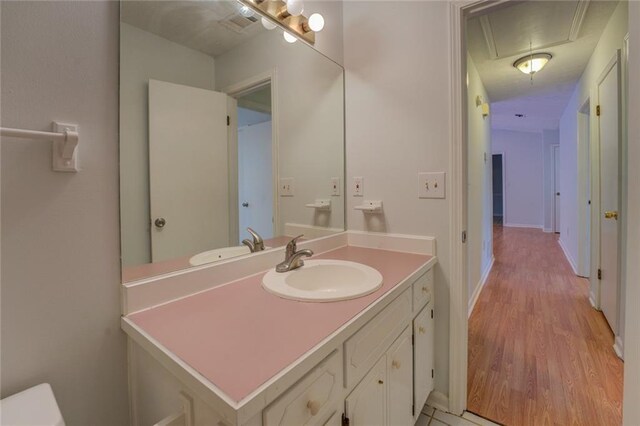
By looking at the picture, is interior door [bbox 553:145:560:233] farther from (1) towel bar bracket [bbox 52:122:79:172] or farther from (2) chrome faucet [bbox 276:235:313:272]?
(1) towel bar bracket [bbox 52:122:79:172]

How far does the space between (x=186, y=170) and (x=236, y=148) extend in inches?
9.5

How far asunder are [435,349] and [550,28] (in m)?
2.50

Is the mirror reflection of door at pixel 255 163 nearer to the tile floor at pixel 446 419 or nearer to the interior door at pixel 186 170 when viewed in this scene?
the interior door at pixel 186 170

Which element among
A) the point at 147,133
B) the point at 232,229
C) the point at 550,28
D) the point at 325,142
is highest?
the point at 550,28

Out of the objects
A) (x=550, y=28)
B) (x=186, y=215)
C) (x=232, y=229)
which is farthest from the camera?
(x=550, y=28)

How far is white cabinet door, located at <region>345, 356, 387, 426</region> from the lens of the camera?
2.64 ft

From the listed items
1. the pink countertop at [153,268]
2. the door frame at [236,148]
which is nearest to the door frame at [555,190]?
the door frame at [236,148]

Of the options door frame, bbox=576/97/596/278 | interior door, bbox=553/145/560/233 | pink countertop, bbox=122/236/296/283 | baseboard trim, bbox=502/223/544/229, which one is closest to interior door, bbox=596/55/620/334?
door frame, bbox=576/97/596/278

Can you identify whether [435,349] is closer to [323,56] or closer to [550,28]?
[323,56]

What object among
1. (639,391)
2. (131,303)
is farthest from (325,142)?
(639,391)

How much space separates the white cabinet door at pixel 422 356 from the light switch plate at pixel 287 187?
32.2 inches

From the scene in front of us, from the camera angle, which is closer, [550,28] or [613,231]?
[613,231]

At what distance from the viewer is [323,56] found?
5.33 ft

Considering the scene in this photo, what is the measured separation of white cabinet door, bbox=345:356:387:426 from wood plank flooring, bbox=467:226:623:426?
2.80 ft
